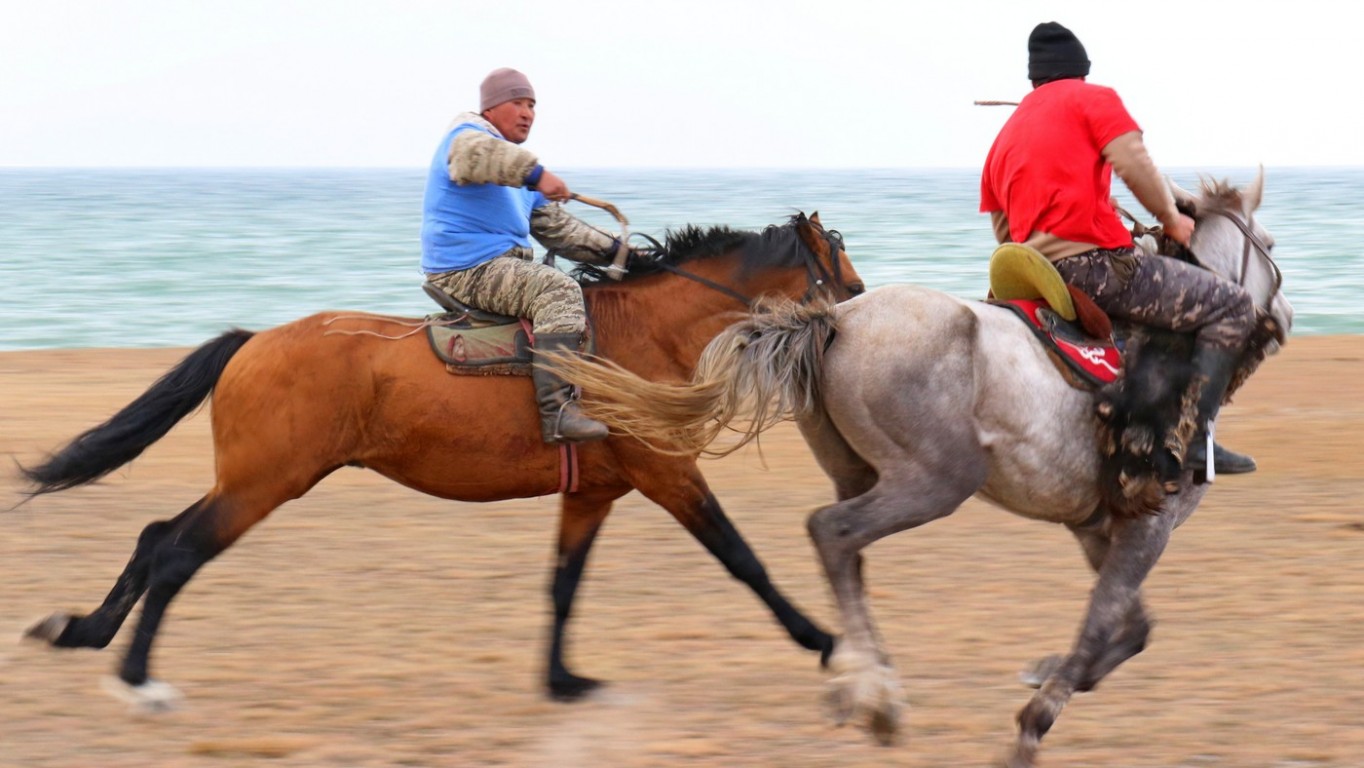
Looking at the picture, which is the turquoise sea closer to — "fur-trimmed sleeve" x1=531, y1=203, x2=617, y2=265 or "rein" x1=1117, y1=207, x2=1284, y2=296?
"fur-trimmed sleeve" x1=531, y1=203, x2=617, y2=265

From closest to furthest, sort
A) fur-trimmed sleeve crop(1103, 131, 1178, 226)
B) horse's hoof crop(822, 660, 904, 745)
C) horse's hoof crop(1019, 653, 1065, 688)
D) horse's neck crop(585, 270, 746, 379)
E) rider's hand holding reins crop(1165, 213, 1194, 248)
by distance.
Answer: horse's hoof crop(822, 660, 904, 745) < fur-trimmed sleeve crop(1103, 131, 1178, 226) < rider's hand holding reins crop(1165, 213, 1194, 248) < horse's hoof crop(1019, 653, 1065, 688) < horse's neck crop(585, 270, 746, 379)

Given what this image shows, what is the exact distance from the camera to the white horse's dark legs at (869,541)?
4.83m

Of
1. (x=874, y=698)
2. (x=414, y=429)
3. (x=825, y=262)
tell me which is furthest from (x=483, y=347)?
(x=874, y=698)

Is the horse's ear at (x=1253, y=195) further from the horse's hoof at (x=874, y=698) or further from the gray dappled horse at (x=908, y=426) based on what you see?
the horse's hoof at (x=874, y=698)

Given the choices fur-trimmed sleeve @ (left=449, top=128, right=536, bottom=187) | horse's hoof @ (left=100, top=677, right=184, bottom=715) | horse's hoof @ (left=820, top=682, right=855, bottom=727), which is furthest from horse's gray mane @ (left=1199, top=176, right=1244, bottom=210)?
horse's hoof @ (left=100, top=677, right=184, bottom=715)

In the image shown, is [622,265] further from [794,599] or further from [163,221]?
[163,221]

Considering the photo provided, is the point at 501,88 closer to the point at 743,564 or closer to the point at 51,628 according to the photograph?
the point at 743,564

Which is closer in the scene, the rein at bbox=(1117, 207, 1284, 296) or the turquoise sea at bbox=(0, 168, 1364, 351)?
the rein at bbox=(1117, 207, 1284, 296)

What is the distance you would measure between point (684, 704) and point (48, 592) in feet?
10.3

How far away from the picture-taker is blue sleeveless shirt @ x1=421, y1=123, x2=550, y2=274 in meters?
5.75

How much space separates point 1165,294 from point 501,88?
243cm

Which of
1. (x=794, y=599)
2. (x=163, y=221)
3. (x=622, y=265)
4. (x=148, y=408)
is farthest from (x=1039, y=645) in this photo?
(x=163, y=221)

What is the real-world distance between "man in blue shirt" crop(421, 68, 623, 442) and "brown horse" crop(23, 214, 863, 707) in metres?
0.16

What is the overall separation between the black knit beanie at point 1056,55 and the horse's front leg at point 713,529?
69.9 inches
